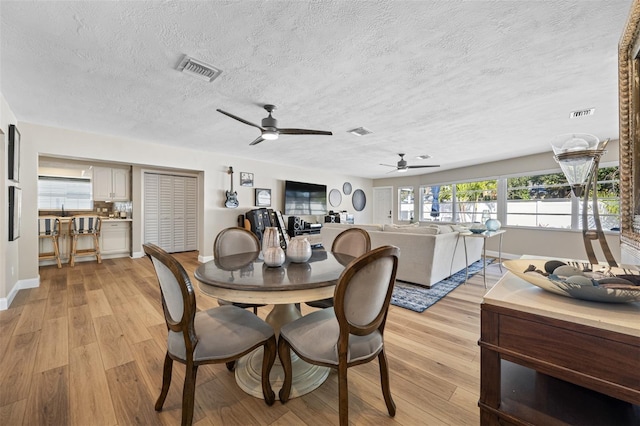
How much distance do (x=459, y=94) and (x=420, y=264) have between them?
84.3 inches

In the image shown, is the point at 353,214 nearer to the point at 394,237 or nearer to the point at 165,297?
the point at 394,237

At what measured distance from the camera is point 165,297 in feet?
4.43

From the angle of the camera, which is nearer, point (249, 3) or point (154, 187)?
point (249, 3)

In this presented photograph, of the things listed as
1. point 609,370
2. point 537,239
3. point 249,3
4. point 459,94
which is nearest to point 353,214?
point 537,239

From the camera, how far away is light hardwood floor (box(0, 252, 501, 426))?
1.40 m

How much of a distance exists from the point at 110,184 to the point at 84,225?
1143mm

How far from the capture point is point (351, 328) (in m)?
1.23

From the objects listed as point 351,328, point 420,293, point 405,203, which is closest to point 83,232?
point 351,328

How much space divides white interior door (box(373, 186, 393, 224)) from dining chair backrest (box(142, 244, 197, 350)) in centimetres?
853

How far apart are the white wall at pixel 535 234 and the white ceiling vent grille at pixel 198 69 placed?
6.48m

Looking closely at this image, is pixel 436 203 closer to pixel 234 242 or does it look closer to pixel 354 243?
pixel 354 243

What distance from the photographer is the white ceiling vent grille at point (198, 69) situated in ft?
6.97

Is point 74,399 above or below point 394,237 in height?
below

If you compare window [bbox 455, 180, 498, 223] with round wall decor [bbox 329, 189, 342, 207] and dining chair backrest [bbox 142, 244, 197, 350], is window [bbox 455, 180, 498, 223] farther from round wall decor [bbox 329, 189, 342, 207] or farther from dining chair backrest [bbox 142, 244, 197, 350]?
dining chair backrest [bbox 142, 244, 197, 350]
